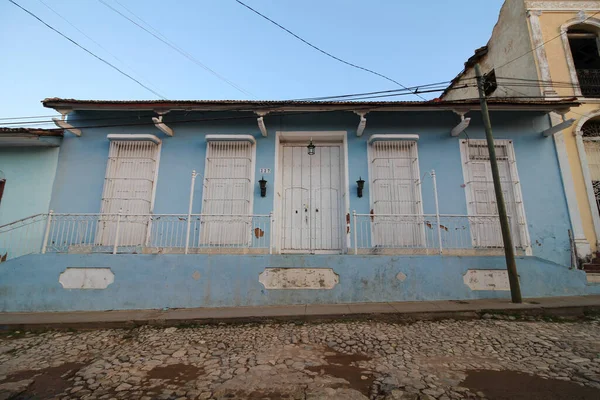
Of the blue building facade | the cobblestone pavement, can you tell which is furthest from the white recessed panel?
the cobblestone pavement

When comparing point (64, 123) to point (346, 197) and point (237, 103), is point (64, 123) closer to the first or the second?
point (237, 103)

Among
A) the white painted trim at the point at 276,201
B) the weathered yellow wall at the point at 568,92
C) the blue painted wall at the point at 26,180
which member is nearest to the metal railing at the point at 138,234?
the white painted trim at the point at 276,201

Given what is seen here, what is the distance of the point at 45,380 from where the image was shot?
272cm

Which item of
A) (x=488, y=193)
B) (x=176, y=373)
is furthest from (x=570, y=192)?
(x=176, y=373)

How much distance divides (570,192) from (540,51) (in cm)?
399

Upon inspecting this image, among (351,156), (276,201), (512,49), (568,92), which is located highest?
(512,49)

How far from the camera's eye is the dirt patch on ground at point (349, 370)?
97.2 inches

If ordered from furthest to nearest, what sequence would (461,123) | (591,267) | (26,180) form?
(26,180) → (461,123) → (591,267)

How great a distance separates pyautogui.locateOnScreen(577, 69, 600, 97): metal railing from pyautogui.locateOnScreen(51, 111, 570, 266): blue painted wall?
6.06 feet

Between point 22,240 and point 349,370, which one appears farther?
point 22,240

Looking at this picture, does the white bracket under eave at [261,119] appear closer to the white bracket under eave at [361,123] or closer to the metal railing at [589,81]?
the white bracket under eave at [361,123]

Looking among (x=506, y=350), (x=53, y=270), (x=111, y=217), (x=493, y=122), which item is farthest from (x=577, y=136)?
(x=53, y=270)

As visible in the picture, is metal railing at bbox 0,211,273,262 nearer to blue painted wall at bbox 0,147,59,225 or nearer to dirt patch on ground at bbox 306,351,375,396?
blue painted wall at bbox 0,147,59,225

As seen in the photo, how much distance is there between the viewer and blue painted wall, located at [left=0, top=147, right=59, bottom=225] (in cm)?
639
